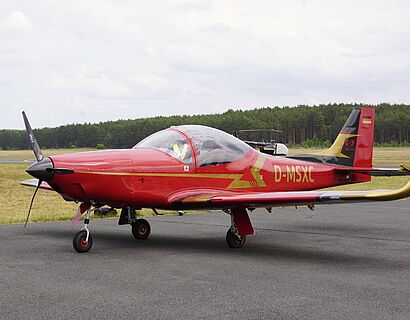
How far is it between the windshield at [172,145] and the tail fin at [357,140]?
4.58 meters

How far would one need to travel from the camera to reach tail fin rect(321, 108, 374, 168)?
13656 mm

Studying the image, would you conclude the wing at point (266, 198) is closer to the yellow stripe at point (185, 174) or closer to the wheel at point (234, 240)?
the yellow stripe at point (185, 174)

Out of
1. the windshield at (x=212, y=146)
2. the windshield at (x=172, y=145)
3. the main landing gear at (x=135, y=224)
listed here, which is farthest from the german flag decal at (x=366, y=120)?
the main landing gear at (x=135, y=224)

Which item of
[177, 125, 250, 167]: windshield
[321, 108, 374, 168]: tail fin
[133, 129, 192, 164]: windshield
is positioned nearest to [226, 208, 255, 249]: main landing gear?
[177, 125, 250, 167]: windshield

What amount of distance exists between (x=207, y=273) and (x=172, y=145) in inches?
123

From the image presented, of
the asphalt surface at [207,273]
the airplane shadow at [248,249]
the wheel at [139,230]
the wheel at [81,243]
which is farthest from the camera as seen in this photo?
the wheel at [139,230]

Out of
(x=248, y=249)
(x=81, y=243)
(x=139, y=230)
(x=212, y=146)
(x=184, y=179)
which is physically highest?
(x=212, y=146)

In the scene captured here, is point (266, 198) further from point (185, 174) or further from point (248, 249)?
point (185, 174)

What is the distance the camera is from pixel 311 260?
8.65 m

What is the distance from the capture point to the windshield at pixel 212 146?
33.7 feet

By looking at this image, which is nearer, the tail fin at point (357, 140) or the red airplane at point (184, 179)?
the red airplane at point (184, 179)

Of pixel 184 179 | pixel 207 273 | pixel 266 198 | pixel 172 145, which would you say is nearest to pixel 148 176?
pixel 184 179

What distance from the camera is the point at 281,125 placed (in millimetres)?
118250

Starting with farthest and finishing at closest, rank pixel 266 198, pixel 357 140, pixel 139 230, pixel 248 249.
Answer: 1. pixel 357 140
2. pixel 139 230
3. pixel 248 249
4. pixel 266 198
